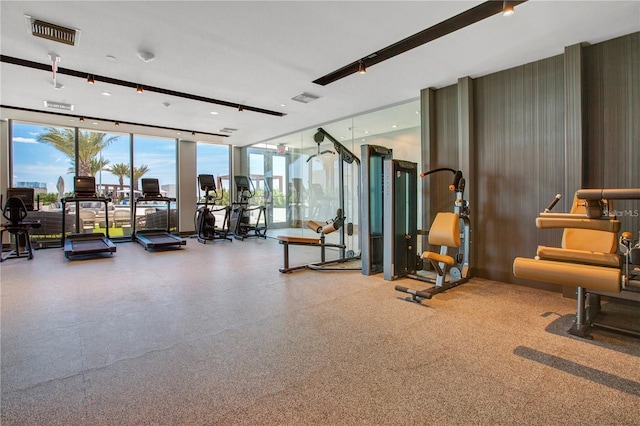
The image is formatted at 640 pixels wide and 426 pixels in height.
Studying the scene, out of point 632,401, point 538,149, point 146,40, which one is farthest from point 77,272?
point 538,149

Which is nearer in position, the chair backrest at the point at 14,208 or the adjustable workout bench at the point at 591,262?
the adjustable workout bench at the point at 591,262

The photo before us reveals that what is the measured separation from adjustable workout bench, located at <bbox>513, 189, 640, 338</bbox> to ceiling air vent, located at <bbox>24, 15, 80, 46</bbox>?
5.01m

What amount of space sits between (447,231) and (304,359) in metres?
2.47

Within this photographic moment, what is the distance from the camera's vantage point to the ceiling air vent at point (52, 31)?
10.7ft

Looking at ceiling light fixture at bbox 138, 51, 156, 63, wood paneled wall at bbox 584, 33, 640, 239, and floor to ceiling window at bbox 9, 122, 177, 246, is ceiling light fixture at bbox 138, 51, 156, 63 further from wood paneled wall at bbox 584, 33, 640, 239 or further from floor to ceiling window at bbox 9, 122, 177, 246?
floor to ceiling window at bbox 9, 122, 177, 246

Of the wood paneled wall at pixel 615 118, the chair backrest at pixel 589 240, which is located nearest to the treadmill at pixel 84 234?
the chair backrest at pixel 589 240

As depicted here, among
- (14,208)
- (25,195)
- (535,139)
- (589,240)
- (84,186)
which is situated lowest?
(589,240)

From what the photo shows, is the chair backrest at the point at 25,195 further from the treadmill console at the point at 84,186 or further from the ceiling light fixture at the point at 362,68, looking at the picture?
the ceiling light fixture at the point at 362,68

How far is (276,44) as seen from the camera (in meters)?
3.75

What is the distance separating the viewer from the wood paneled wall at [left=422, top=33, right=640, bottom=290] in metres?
3.52

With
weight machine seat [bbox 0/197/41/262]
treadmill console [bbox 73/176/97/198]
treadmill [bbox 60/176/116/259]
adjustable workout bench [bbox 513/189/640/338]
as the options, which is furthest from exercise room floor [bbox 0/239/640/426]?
treadmill console [bbox 73/176/97/198]

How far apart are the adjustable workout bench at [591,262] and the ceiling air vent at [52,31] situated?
5008 mm

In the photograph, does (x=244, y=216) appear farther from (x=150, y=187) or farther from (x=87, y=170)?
(x=87, y=170)

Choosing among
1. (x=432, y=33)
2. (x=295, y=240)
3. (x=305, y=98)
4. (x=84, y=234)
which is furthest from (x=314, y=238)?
(x=84, y=234)
